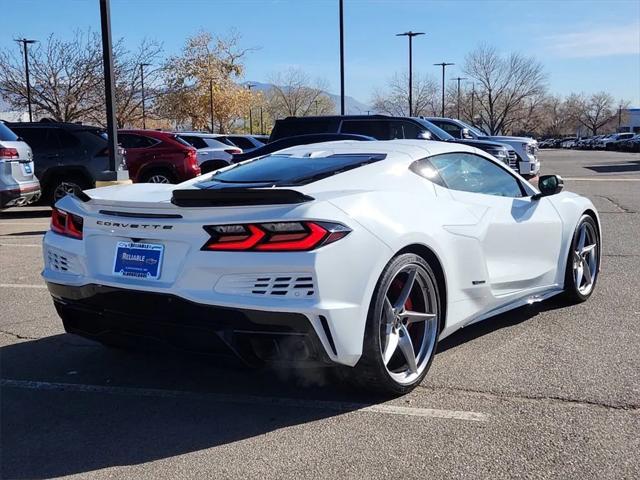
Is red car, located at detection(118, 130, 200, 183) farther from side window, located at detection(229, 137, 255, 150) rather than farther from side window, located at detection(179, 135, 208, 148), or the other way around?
side window, located at detection(229, 137, 255, 150)

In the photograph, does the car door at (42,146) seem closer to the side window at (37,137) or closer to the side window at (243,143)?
the side window at (37,137)

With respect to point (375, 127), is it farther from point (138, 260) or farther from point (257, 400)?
point (138, 260)

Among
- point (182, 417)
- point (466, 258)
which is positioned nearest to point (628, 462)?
point (466, 258)

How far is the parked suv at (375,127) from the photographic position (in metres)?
14.5

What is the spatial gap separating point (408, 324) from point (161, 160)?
38.3 ft

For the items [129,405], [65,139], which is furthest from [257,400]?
[65,139]

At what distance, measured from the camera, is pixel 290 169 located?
4.48m

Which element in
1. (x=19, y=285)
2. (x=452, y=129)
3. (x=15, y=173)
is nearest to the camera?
(x=19, y=285)

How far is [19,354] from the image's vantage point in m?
4.74

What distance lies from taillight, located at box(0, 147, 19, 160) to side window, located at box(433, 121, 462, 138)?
11152 mm

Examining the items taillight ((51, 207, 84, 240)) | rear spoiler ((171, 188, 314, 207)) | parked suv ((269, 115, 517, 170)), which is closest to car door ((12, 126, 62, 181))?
parked suv ((269, 115, 517, 170))

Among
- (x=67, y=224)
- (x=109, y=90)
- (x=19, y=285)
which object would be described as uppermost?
(x=109, y=90)

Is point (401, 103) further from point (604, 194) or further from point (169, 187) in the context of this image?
point (169, 187)

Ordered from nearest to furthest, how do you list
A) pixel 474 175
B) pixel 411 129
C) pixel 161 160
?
pixel 474 175 < pixel 411 129 < pixel 161 160
